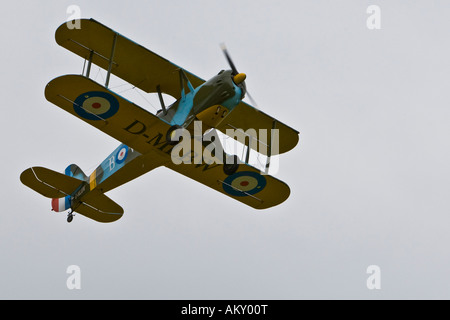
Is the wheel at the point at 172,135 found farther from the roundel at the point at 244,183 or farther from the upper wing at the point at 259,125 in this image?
the upper wing at the point at 259,125

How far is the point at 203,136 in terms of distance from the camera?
16.7 metres

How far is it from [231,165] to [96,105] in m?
3.06

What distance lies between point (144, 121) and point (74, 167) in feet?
13.2

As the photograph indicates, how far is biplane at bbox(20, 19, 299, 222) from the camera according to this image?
15805 millimetres

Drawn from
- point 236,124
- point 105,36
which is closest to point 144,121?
point 105,36

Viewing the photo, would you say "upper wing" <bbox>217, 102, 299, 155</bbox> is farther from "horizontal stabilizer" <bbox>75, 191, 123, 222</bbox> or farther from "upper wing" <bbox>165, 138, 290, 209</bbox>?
"horizontal stabilizer" <bbox>75, 191, 123, 222</bbox>

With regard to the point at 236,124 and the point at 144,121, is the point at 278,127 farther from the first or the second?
the point at 144,121

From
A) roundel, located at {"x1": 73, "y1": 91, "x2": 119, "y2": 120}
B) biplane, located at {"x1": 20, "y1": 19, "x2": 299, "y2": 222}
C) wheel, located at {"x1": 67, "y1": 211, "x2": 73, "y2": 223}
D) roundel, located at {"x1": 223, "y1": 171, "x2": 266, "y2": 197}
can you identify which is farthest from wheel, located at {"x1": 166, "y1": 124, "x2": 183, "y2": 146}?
wheel, located at {"x1": 67, "y1": 211, "x2": 73, "y2": 223}

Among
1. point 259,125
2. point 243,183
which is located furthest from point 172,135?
point 259,125

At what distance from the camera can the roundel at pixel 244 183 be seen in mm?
17734

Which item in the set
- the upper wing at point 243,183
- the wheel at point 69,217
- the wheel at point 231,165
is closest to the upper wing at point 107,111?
the upper wing at point 243,183

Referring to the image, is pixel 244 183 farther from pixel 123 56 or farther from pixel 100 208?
pixel 123 56

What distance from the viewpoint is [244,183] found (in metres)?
18.0

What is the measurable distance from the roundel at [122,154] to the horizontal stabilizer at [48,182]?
5.13 feet
